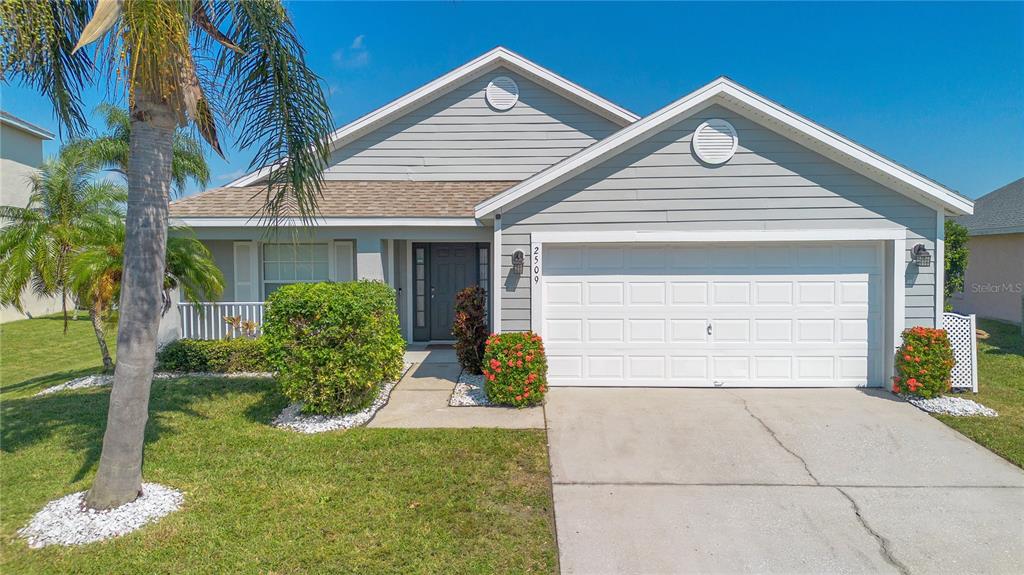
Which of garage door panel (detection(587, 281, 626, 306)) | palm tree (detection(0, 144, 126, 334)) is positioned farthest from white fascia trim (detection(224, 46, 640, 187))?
garage door panel (detection(587, 281, 626, 306))

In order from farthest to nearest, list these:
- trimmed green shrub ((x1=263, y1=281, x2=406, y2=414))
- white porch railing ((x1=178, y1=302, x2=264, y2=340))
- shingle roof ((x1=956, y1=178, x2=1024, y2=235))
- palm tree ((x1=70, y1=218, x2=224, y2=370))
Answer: shingle roof ((x1=956, y1=178, x2=1024, y2=235)), white porch railing ((x1=178, y1=302, x2=264, y2=340)), palm tree ((x1=70, y1=218, x2=224, y2=370)), trimmed green shrub ((x1=263, y1=281, x2=406, y2=414))

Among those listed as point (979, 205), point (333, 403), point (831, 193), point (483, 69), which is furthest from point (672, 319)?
point (979, 205)

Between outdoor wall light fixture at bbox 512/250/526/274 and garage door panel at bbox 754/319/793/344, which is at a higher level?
outdoor wall light fixture at bbox 512/250/526/274

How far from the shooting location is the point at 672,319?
7.77 metres

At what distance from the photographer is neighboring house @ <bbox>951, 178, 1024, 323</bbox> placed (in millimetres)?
14039

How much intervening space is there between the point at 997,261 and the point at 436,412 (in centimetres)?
1704

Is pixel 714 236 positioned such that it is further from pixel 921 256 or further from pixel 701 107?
pixel 921 256

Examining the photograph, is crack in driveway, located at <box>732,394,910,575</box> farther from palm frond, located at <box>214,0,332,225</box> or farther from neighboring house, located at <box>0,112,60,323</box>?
neighboring house, located at <box>0,112,60,323</box>

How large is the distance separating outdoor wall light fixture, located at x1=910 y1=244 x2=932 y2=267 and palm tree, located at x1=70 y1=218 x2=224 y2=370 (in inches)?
423

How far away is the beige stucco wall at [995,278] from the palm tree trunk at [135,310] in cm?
1877

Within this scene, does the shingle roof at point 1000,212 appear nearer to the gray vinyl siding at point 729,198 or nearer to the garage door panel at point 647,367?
the gray vinyl siding at point 729,198

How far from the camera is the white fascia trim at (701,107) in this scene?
6922 millimetres

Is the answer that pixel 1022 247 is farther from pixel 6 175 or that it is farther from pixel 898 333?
pixel 6 175

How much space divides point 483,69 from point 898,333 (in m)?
8.94
